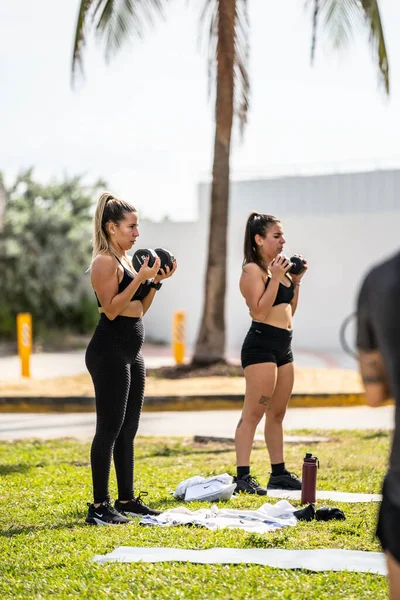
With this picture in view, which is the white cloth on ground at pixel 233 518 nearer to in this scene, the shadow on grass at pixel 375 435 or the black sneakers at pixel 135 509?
the black sneakers at pixel 135 509

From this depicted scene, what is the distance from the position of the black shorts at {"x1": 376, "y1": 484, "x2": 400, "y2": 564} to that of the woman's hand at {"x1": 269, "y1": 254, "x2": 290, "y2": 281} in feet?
12.1

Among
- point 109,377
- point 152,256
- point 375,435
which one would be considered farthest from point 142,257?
point 375,435

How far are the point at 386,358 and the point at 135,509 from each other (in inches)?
144

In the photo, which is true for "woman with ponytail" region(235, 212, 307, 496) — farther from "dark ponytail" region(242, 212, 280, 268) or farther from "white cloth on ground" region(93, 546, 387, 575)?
"white cloth on ground" region(93, 546, 387, 575)

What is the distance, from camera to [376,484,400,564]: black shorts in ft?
Result: 8.22

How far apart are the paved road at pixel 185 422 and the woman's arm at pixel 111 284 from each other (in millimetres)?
4375

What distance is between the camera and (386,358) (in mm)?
2453

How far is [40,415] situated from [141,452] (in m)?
3.69

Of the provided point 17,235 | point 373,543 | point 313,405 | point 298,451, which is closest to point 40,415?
point 313,405

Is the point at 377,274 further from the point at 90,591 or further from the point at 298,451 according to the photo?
the point at 298,451

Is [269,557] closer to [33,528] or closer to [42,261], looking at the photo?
[33,528]

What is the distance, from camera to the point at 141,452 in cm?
860

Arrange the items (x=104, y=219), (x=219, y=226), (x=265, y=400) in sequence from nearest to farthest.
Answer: (x=104, y=219) < (x=265, y=400) < (x=219, y=226)

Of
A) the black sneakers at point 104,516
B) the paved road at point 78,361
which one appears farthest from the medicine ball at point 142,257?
the paved road at point 78,361
